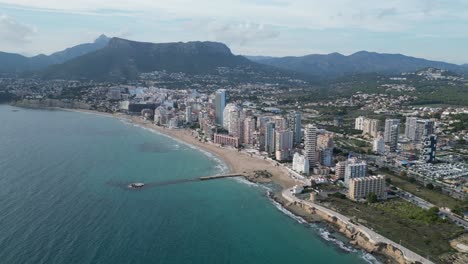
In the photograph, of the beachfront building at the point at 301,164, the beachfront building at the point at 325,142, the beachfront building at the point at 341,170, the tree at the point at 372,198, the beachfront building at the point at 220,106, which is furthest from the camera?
the beachfront building at the point at 220,106

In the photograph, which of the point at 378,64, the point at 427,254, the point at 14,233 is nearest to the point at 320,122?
the point at 427,254

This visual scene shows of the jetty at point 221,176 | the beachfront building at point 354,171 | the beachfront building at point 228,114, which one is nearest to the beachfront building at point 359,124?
the beachfront building at point 228,114

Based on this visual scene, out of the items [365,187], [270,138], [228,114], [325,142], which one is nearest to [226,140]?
[270,138]

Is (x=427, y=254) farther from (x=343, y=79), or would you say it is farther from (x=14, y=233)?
(x=343, y=79)

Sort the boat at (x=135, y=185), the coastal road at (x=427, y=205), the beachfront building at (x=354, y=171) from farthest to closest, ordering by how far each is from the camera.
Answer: the beachfront building at (x=354, y=171) < the boat at (x=135, y=185) < the coastal road at (x=427, y=205)

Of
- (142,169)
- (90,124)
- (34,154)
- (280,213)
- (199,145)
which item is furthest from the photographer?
(90,124)

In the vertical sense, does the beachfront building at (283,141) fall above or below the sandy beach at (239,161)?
above

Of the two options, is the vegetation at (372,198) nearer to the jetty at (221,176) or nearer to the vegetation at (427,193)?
the vegetation at (427,193)

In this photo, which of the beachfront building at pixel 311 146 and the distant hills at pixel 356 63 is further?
the distant hills at pixel 356 63
